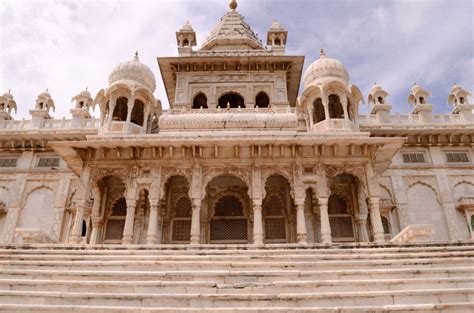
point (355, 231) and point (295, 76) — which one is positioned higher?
point (295, 76)

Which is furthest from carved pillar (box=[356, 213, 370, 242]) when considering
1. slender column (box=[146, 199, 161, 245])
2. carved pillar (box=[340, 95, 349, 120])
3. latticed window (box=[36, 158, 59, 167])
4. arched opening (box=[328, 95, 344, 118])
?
latticed window (box=[36, 158, 59, 167])

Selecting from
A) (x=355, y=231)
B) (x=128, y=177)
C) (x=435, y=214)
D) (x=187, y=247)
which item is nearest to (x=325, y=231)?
(x=355, y=231)

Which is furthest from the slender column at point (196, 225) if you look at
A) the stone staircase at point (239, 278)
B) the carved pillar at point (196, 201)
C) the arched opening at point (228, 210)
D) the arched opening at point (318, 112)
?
the arched opening at point (318, 112)

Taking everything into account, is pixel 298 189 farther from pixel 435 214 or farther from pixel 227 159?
pixel 435 214

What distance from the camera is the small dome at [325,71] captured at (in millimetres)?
18031

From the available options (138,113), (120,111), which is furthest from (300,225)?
(120,111)

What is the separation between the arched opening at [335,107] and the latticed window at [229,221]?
253 inches

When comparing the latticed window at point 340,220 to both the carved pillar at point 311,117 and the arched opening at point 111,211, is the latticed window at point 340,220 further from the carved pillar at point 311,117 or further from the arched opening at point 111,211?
the arched opening at point 111,211

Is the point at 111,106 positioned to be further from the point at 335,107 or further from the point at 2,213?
the point at 335,107

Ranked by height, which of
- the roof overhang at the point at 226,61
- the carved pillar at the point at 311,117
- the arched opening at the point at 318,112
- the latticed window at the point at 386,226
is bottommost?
the latticed window at the point at 386,226

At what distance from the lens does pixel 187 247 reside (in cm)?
1005

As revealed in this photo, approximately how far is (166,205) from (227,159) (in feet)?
10.3

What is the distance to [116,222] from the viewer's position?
635 inches

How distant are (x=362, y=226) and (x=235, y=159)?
17.9 ft
